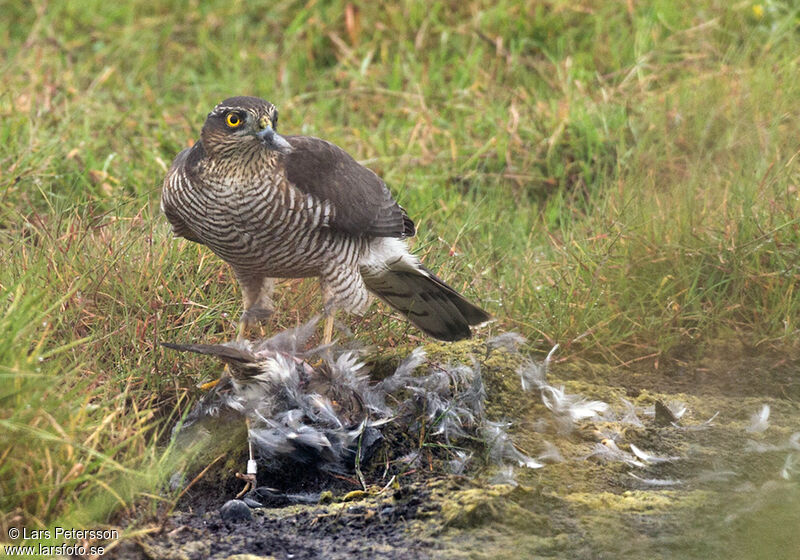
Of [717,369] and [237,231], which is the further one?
[717,369]

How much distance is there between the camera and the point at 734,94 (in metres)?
6.23

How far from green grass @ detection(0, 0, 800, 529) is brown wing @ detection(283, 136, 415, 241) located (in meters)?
0.40

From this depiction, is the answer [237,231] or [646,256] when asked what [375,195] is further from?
[646,256]

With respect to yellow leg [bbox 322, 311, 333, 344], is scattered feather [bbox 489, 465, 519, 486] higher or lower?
lower

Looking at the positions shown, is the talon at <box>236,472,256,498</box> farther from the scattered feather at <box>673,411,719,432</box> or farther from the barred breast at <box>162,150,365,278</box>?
the scattered feather at <box>673,411,719,432</box>

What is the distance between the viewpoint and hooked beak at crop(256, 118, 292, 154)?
3879 millimetres

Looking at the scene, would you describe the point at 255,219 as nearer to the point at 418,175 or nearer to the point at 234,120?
the point at 234,120

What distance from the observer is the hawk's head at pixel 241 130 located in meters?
3.89

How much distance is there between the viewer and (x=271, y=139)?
3883 millimetres

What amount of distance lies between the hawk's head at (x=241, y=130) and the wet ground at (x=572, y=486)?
101 centimetres

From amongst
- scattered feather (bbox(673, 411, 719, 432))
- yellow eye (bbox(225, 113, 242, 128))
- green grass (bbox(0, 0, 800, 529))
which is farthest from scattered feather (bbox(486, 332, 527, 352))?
yellow eye (bbox(225, 113, 242, 128))

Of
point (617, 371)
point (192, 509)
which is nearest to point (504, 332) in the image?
point (617, 371)

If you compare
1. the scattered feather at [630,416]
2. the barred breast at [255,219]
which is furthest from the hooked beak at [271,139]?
the scattered feather at [630,416]

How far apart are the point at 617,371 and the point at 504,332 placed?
505 millimetres
